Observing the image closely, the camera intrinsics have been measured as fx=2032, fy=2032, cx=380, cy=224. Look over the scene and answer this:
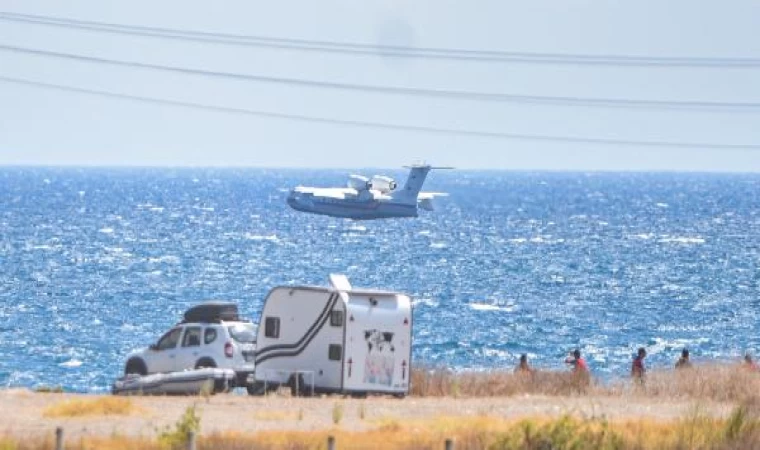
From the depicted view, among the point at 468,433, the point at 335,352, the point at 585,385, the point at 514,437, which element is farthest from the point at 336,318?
the point at 514,437

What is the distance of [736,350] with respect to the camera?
89062 millimetres

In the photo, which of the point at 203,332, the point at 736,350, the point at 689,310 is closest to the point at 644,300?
the point at 689,310

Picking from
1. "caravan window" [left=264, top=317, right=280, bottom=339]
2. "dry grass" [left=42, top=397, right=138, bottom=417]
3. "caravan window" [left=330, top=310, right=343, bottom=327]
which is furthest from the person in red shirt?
"dry grass" [left=42, top=397, right=138, bottom=417]

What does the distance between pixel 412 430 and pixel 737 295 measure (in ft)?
290

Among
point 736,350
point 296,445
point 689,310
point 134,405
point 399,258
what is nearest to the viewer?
point 296,445

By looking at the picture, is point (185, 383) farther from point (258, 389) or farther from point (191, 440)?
point (191, 440)

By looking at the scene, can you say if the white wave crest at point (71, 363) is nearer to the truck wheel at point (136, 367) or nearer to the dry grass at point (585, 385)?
the truck wheel at point (136, 367)

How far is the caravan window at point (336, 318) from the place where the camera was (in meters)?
44.0

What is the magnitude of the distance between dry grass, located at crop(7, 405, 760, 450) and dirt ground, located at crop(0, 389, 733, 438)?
144 cm

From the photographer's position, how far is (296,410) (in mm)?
41281

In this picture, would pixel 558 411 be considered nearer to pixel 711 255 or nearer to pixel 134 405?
pixel 134 405

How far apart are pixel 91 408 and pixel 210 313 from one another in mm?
8174

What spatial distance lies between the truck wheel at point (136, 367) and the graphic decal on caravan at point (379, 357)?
664 cm

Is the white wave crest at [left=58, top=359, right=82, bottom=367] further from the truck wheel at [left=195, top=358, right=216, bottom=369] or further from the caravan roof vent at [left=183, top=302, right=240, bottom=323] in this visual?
the truck wheel at [left=195, top=358, right=216, bottom=369]
